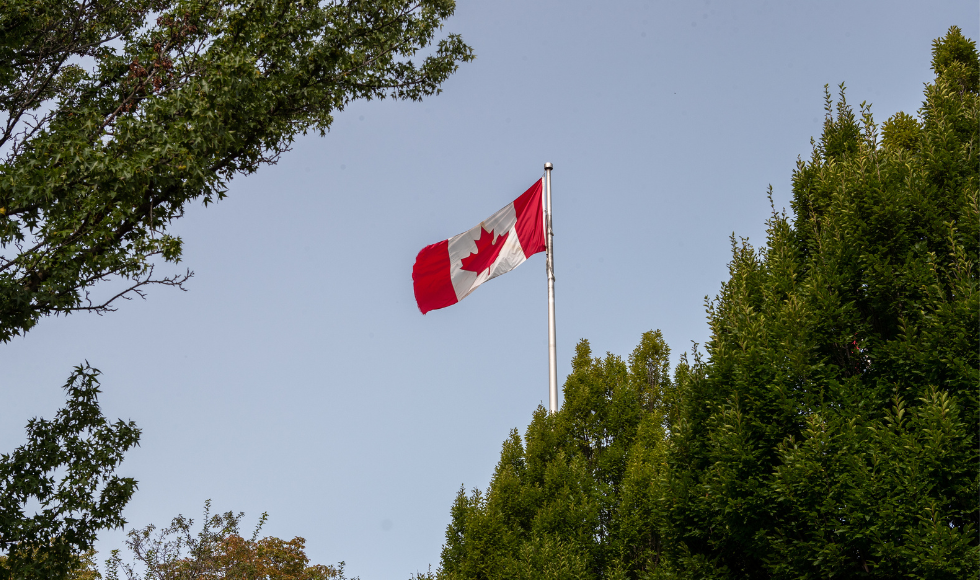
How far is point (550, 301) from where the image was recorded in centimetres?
1764

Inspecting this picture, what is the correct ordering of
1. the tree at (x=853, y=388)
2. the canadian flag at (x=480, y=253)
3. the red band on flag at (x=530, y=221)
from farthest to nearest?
1. the canadian flag at (x=480, y=253)
2. the red band on flag at (x=530, y=221)
3. the tree at (x=853, y=388)

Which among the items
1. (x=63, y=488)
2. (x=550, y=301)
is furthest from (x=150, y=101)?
(x=550, y=301)

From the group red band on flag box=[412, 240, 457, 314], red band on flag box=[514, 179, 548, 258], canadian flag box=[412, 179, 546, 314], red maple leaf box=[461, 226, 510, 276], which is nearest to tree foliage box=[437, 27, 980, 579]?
red band on flag box=[514, 179, 548, 258]

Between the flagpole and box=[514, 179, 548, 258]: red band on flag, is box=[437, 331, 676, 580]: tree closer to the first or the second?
the flagpole

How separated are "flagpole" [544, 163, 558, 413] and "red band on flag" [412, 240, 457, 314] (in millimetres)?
3255

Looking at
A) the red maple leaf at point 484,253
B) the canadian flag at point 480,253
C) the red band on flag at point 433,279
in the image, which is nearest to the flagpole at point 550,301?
the canadian flag at point 480,253

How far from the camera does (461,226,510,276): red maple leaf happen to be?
19547 millimetres

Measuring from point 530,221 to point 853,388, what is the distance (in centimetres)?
1105

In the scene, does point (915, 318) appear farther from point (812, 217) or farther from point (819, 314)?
point (812, 217)

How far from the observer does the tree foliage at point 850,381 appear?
7.66m

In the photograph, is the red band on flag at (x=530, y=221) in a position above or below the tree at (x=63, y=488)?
above

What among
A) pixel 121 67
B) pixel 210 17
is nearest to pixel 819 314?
pixel 210 17

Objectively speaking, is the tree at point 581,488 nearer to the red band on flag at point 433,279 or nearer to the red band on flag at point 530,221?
the red band on flag at point 530,221

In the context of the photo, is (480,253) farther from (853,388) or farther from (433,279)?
(853,388)
